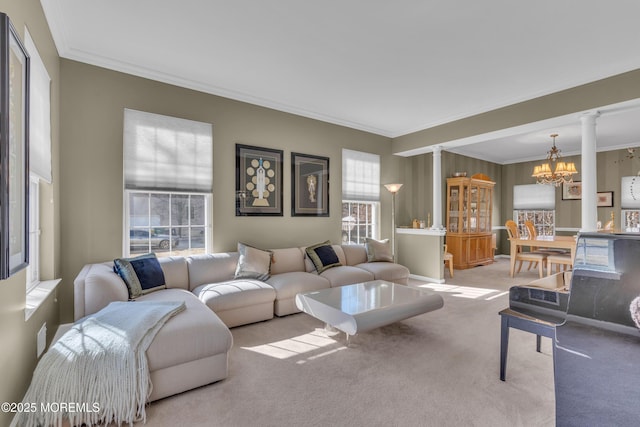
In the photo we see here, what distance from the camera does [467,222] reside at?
22.7 feet

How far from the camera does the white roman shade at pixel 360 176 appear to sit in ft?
17.5

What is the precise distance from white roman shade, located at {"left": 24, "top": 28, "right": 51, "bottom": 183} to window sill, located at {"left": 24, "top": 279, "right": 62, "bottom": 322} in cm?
89

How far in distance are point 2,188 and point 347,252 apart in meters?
3.99

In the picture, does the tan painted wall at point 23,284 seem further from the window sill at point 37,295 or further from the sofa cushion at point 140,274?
the sofa cushion at point 140,274

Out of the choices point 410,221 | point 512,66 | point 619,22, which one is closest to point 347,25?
point 512,66

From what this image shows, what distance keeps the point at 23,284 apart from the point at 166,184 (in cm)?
180

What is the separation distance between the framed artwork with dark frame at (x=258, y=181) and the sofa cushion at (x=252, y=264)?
616 mm

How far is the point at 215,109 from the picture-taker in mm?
3959

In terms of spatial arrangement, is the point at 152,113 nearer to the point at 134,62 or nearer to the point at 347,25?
the point at 134,62

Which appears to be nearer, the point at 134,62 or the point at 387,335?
the point at 387,335

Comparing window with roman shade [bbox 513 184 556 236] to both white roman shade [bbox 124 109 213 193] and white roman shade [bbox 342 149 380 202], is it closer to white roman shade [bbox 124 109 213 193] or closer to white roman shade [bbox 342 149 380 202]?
white roman shade [bbox 342 149 380 202]

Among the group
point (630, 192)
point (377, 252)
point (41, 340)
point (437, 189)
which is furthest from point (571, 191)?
point (41, 340)

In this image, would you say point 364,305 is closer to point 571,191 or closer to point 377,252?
point 377,252

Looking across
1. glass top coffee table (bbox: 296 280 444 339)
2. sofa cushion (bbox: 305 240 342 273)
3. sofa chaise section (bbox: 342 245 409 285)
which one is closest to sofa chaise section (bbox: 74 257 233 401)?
glass top coffee table (bbox: 296 280 444 339)
